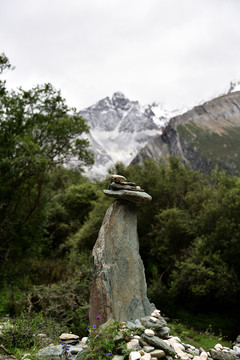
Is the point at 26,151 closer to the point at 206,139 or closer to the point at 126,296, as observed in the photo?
the point at 126,296

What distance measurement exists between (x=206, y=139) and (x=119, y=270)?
3846cm

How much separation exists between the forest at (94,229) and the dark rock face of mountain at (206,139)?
2063 cm

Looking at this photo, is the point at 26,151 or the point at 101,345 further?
the point at 26,151

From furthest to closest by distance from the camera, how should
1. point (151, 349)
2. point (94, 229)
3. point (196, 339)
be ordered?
1. point (94, 229)
2. point (196, 339)
3. point (151, 349)

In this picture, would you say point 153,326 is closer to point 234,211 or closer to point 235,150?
point 234,211

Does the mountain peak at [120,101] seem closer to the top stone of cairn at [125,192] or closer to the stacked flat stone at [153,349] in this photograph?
the top stone of cairn at [125,192]

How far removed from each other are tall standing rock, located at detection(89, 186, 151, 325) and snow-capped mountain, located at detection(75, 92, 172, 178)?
98.6 m

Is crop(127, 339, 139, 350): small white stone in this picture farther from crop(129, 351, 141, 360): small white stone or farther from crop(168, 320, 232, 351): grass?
crop(168, 320, 232, 351): grass

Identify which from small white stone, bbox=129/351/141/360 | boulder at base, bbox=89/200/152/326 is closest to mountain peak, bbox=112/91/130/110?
boulder at base, bbox=89/200/152/326

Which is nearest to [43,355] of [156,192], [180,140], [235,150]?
[156,192]

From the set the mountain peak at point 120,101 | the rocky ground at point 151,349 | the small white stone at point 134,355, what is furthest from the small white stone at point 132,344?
the mountain peak at point 120,101

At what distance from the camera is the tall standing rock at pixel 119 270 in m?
6.81

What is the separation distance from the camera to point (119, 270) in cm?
733

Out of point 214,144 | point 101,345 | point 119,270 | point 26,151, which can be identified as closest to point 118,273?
point 119,270
